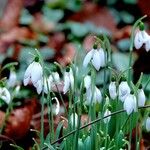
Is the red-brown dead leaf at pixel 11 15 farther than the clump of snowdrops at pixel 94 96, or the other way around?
the red-brown dead leaf at pixel 11 15

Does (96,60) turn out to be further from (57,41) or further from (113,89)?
(57,41)

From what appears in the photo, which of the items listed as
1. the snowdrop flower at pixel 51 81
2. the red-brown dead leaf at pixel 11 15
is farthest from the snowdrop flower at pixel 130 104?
the red-brown dead leaf at pixel 11 15

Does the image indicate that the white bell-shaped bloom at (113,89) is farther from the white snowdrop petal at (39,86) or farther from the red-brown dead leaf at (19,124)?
the red-brown dead leaf at (19,124)

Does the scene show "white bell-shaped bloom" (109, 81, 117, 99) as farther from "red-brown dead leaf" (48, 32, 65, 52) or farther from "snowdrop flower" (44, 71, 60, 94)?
"red-brown dead leaf" (48, 32, 65, 52)

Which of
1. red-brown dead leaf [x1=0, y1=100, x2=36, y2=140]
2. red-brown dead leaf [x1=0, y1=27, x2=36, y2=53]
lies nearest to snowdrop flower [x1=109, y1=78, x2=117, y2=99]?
red-brown dead leaf [x1=0, y1=100, x2=36, y2=140]

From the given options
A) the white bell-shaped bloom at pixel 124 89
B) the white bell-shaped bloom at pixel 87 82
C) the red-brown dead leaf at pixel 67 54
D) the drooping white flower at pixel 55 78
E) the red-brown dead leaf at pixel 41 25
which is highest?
the red-brown dead leaf at pixel 41 25

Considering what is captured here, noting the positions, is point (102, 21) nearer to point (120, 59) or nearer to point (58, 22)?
point (58, 22)
